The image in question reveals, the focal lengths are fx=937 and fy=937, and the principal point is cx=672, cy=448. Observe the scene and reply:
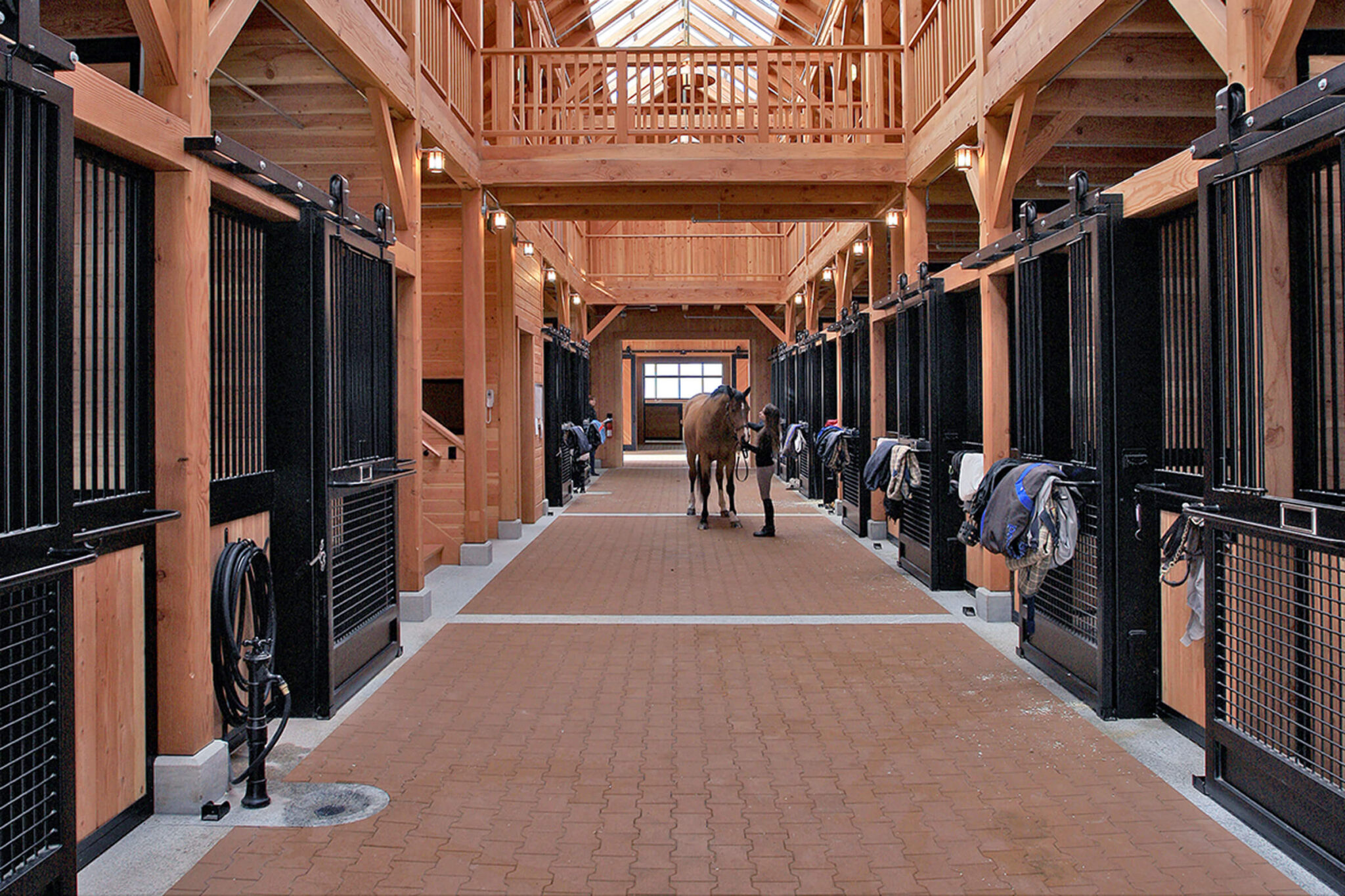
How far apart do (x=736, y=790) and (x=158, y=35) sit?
360cm

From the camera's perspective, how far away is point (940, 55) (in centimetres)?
820

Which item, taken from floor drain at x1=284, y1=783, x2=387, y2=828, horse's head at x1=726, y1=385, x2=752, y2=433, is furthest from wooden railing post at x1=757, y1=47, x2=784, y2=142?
floor drain at x1=284, y1=783, x2=387, y2=828

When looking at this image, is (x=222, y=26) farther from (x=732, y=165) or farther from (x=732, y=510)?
(x=732, y=510)

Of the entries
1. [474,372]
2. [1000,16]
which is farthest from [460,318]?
[1000,16]

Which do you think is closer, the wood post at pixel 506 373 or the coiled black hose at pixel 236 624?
the coiled black hose at pixel 236 624

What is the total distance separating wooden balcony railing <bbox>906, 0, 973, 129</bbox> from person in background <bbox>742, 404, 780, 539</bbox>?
3613 millimetres

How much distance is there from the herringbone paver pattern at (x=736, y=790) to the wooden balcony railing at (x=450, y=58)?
4.82m

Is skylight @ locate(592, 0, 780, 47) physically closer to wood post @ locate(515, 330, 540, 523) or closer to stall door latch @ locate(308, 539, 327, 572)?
wood post @ locate(515, 330, 540, 523)

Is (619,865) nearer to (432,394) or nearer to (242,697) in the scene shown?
(242,697)

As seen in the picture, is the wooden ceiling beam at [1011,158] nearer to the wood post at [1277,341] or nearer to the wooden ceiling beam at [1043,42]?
the wooden ceiling beam at [1043,42]

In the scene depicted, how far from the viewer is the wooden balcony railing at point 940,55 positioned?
24.1 ft

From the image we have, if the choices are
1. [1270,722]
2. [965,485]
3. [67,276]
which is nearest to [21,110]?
[67,276]

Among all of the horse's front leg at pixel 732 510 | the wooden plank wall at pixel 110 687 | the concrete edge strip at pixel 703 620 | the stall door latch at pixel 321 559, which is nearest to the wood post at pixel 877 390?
the horse's front leg at pixel 732 510

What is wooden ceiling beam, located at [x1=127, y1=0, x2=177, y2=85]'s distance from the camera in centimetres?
338
